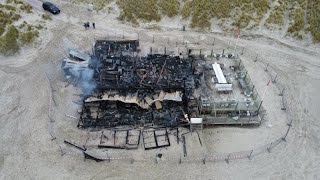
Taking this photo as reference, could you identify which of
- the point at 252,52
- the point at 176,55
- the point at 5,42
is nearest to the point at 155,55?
the point at 176,55

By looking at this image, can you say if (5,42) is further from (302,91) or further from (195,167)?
(302,91)

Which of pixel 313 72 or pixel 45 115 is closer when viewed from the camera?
pixel 45 115

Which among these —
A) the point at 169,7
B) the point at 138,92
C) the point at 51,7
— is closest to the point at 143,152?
the point at 138,92

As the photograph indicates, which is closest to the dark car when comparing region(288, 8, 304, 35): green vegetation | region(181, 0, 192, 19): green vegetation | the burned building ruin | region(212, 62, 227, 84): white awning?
the burned building ruin

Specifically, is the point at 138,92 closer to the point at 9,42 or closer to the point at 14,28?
the point at 9,42

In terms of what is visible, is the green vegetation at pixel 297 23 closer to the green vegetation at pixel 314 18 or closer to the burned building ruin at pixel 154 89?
the green vegetation at pixel 314 18

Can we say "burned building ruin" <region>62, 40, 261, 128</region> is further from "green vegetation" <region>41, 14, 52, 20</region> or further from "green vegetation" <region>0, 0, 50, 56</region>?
"green vegetation" <region>41, 14, 52, 20</region>

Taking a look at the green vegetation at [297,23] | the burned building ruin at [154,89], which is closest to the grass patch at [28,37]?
the burned building ruin at [154,89]
